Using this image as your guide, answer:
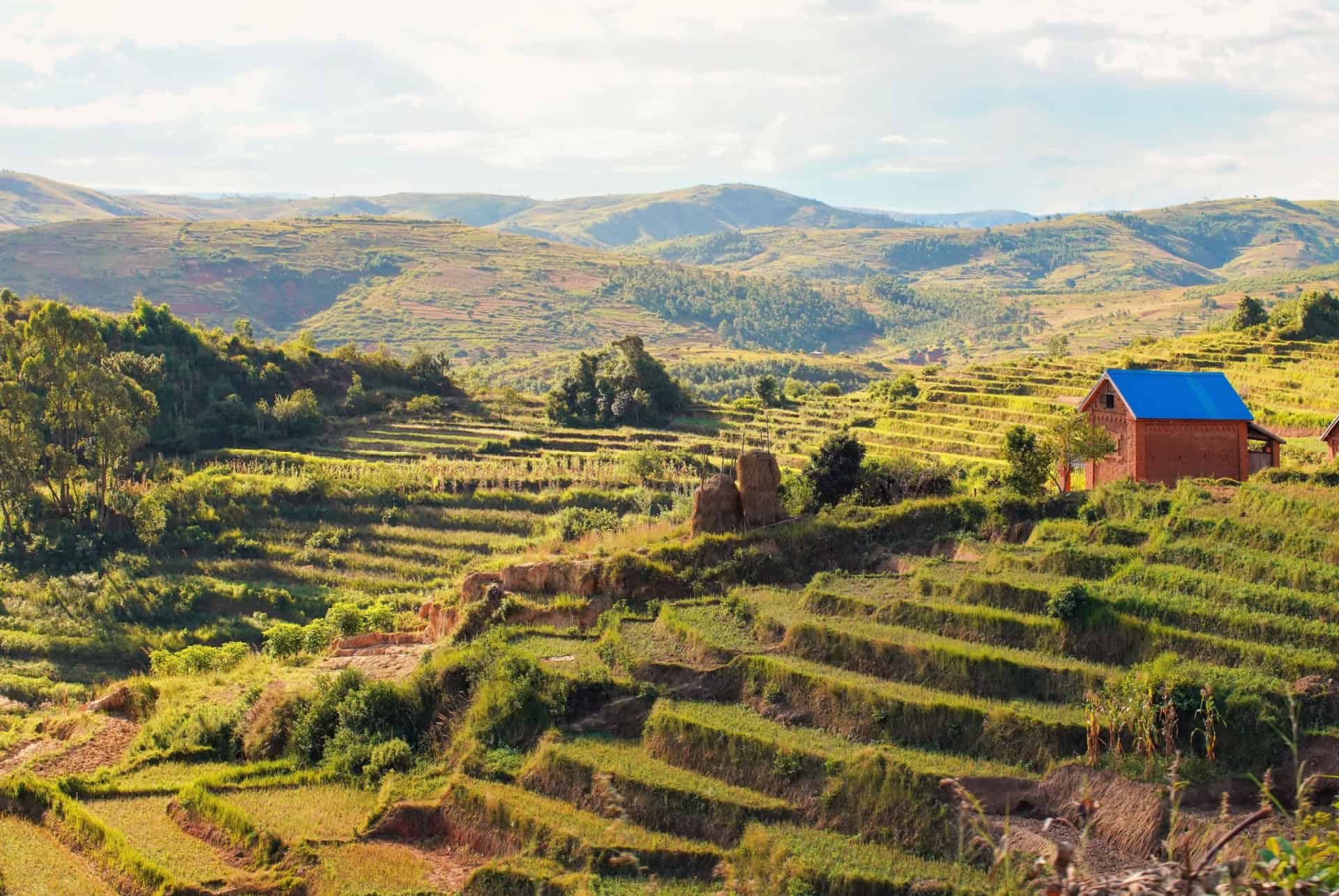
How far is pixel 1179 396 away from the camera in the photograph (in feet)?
107

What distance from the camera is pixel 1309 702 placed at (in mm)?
16156

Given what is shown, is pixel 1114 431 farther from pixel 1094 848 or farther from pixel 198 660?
pixel 198 660

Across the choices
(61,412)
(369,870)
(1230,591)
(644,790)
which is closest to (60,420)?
(61,412)

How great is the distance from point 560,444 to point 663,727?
1525 inches

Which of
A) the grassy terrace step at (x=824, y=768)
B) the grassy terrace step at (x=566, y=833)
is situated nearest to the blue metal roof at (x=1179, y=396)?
the grassy terrace step at (x=824, y=768)

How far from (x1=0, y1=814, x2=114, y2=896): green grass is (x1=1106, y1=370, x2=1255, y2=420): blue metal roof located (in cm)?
2877

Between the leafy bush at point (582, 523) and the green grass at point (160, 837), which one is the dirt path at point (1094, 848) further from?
the leafy bush at point (582, 523)

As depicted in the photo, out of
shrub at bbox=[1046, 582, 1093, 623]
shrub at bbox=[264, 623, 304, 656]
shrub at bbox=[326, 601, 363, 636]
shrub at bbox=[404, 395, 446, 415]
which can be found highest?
shrub at bbox=[404, 395, 446, 415]

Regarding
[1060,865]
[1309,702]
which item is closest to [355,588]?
[1309,702]

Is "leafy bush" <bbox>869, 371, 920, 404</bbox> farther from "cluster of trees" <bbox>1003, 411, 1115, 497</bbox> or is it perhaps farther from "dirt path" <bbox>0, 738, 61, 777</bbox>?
"dirt path" <bbox>0, 738, 61, 777</bbox>

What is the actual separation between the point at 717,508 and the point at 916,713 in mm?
8386

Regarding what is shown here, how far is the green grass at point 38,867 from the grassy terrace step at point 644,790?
269 inches

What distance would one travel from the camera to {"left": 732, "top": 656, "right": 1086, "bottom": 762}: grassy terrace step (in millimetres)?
16500

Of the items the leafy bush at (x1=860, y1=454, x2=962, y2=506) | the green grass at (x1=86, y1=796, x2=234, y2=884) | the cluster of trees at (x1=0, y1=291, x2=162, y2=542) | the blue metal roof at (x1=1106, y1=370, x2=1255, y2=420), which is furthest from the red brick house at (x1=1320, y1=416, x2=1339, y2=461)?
the cluster of trees at (x1=0, y1=291, x2=162, y2=542)
